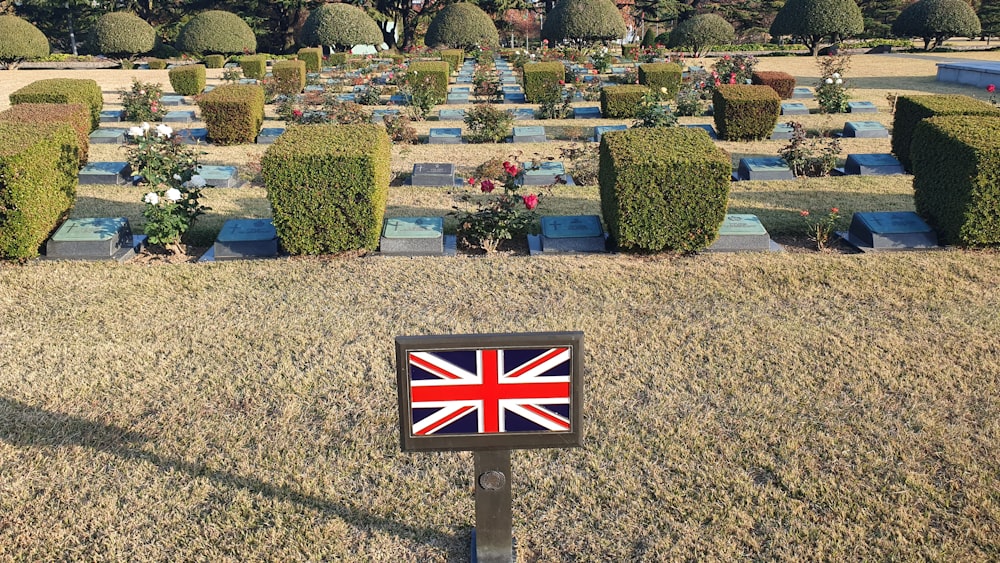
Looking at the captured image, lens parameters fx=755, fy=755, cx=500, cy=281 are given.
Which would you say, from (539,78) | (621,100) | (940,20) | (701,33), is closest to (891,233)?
(621,100)

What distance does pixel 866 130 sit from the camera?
1384 centimetres

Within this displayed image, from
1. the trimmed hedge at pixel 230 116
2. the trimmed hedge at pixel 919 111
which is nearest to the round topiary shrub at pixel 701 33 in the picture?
the trimmed hedge at pixel 919 111

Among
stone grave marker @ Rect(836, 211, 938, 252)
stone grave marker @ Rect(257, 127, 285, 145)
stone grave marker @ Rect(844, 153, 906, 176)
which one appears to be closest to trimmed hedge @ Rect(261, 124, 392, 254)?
stone grave marker @ Rect(836, 211, 938, 252)

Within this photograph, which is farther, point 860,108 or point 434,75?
point 434,75

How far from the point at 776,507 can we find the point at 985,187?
502 centimetres

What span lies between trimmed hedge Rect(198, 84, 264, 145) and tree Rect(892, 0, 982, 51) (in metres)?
31.6

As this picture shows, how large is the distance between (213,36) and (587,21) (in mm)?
16395

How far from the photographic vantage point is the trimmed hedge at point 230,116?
1334 cm

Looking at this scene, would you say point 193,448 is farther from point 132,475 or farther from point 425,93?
point 425,93

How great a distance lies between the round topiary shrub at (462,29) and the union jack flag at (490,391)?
107ft

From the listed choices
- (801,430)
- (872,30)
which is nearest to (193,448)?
(801,430)

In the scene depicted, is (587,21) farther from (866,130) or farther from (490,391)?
(490,391)

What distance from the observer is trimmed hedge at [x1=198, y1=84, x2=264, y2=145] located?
13.3 meters

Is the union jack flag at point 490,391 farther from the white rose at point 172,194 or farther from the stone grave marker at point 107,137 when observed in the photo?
the stone grave marker at point 107,137
